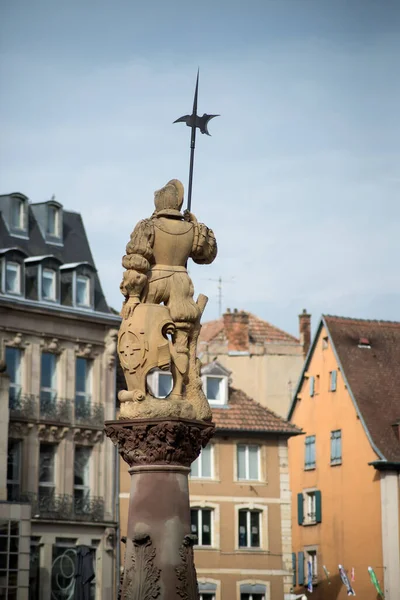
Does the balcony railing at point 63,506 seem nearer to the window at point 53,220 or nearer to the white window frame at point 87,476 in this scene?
the white window frame at point 87,476

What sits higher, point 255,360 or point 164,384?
point 255,360

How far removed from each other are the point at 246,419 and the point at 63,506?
25.0 ft

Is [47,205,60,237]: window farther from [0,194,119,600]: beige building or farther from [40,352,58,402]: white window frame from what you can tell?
[40,352,58,402]: white window frame

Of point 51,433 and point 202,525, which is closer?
point 51,433

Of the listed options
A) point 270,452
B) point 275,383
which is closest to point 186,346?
point 270,452

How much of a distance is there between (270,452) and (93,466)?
22.0 ft

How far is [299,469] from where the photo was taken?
62062mm

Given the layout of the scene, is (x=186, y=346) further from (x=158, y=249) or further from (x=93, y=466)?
(x=93, y=466)

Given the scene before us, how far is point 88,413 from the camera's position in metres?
54.2

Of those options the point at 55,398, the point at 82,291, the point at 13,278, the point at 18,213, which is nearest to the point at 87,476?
the point at 55,398

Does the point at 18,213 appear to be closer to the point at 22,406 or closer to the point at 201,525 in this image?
the point at 22,406

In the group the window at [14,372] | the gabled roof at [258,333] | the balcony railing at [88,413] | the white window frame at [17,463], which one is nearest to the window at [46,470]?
the white window frame at [17,463]

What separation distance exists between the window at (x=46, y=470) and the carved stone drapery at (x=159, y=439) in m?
34.8

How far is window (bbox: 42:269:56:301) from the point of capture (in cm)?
5366
